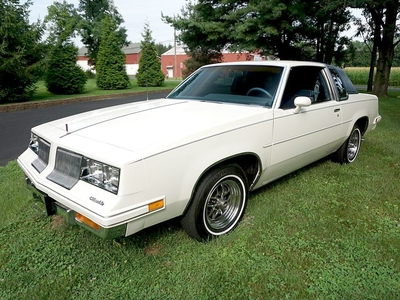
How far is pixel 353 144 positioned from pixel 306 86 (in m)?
1.79

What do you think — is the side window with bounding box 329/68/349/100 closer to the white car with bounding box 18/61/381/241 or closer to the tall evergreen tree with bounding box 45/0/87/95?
the white car with bounding box 18/61/381/241

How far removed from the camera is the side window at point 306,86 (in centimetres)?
339

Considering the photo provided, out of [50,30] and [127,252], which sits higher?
[50,30]

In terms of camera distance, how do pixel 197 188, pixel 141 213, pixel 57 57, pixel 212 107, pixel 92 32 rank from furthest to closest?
1. pixel 92 32
2. pixel 57 57
3. pixel 212 107
4. pixel 197 188
5. pixel 141 213

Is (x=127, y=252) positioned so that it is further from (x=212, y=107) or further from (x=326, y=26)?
(x=326, y=26)

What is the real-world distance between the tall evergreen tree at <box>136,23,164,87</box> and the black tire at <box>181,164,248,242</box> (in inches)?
742

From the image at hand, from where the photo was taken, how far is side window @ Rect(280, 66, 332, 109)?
11.1 feet

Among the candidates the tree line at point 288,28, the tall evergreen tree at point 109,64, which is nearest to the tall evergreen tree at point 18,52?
the tall evergreen tree at point 109,64

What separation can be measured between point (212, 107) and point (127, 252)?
1.63 m

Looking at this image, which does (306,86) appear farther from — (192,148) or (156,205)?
(156,205)

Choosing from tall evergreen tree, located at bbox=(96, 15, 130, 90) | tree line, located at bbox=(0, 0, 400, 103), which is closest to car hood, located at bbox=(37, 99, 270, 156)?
tree line, located at bbox=(0, 0, 400, 103)

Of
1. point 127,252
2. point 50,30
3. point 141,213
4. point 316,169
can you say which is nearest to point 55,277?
point 127,252

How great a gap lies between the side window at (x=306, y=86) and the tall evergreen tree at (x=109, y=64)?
17281mm

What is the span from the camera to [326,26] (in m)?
16.7
